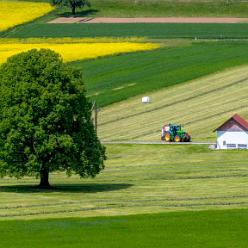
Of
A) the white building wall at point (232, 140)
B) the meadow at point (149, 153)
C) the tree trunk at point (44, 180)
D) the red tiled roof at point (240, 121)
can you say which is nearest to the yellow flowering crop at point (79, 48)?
the meadow at point (149, 153)

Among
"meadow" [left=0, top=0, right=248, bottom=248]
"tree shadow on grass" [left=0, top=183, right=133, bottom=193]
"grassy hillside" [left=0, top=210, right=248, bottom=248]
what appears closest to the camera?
"grassy hillside" [left=0, top=210, right=248, bottom=248]

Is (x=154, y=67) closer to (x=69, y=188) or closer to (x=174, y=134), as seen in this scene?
(x=174, y=134)

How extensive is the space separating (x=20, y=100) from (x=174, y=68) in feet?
212

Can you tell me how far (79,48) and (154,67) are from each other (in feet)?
64.0

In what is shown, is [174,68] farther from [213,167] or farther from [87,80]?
[213,167]

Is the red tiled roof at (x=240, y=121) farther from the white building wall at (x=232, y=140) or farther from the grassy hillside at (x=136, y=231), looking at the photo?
the grassy hillside at (x=136, y=231)

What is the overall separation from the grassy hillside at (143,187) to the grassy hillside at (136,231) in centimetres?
350

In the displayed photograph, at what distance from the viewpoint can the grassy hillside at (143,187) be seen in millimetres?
68000

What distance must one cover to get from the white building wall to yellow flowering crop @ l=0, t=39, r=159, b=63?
48.8m

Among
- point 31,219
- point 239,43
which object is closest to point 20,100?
point 31,219

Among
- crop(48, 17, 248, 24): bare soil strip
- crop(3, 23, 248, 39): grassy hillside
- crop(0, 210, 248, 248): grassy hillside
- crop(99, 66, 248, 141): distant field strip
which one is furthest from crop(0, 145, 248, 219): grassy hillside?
crop(48, 17, 248, 24): bare soil strip

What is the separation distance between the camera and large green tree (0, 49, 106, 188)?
261 ft

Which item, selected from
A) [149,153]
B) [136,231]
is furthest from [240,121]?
[136,231]

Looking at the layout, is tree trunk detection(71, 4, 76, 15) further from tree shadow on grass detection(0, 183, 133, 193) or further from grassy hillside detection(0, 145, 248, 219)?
tree shadow on grass detection(0, 183, 133, 193)
